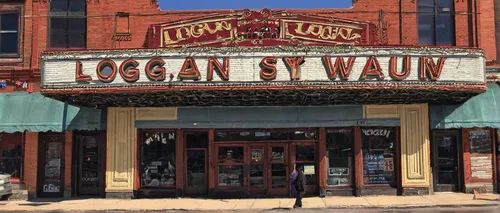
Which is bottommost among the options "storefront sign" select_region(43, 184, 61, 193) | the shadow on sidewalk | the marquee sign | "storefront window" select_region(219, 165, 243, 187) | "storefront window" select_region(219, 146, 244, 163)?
the shadow on sidewalk

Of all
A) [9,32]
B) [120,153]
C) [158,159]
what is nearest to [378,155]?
[158,159]

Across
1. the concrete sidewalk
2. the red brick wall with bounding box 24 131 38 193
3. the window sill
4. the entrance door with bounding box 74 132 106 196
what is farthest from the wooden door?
the window sill

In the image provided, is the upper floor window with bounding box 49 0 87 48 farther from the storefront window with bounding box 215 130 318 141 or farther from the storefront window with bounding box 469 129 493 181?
the storefront window with bounding box 469 129 493 181

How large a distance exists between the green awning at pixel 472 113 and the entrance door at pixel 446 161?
0.96 metres

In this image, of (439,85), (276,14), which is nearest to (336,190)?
(439,85)

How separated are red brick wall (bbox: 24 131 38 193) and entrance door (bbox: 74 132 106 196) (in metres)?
1.55

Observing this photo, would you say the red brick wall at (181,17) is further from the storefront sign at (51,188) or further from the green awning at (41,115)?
the storefront sign at (51,188)

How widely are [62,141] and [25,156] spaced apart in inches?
58.8

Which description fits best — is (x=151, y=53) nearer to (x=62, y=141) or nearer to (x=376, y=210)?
(x=62, y=141)

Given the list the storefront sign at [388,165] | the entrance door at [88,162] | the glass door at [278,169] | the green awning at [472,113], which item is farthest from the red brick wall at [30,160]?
→ the green awning at [472,113]

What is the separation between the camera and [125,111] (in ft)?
64.6

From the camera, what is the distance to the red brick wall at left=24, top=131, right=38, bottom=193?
2002cm

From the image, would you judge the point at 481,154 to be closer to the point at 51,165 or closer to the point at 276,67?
the point at 276,67

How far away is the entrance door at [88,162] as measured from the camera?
20.3 metres
